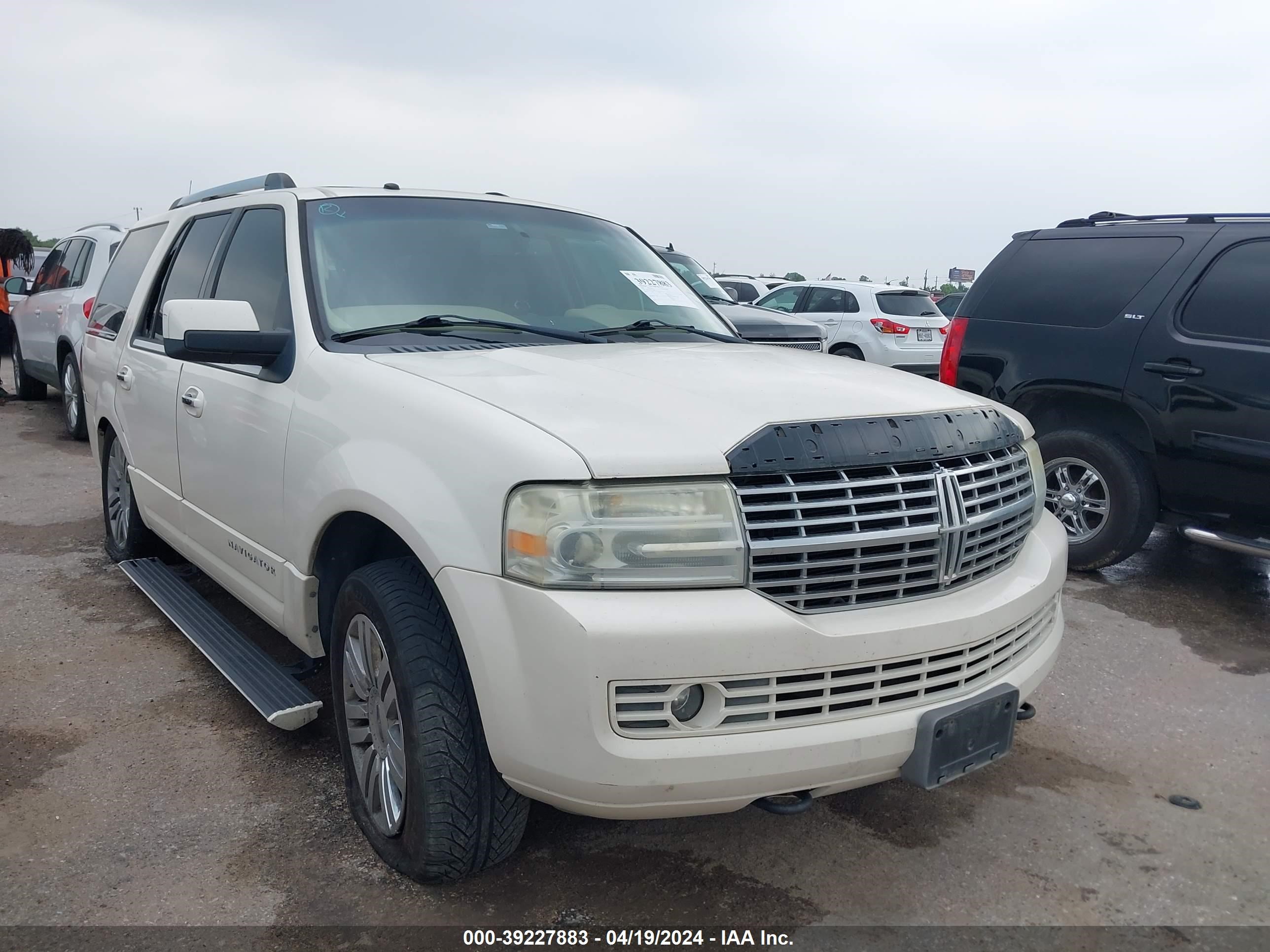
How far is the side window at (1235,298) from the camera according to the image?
183 inches

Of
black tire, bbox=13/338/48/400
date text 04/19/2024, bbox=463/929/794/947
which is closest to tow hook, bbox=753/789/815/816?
date text 04/19/2024, bbox=463/929/794/947

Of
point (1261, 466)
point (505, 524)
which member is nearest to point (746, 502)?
point (505, 524)

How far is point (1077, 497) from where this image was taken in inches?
209

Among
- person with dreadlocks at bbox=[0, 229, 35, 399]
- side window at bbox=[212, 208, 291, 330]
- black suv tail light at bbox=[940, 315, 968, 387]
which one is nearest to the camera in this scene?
side window at bbox=[212, 208, 291, 330]

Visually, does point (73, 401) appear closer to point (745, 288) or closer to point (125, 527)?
point (125, 527)

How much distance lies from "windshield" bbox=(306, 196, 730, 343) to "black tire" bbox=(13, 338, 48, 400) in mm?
9557

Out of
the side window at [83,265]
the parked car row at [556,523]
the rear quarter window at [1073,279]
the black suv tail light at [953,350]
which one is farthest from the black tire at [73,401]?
the rear quarter window at [1073,279]

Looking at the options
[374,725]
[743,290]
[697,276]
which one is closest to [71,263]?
[697,276]

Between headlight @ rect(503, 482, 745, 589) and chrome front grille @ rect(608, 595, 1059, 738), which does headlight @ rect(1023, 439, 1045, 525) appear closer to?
chrome front grille @ rect(608, 595, 1059, 738)

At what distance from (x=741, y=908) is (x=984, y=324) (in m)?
4.19

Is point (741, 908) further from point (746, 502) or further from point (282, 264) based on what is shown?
point (282, 264)

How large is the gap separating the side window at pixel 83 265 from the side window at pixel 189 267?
511 centimetres

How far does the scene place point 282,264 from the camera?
3227 millimetres

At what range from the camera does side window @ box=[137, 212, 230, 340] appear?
3.93 metres
